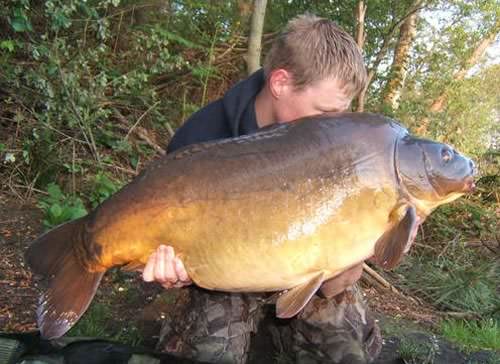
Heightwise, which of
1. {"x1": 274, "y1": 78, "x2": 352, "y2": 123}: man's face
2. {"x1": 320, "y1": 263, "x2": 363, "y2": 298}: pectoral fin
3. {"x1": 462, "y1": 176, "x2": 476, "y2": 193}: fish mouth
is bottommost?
{"x1": 320, "y1": 263, "x2": 363, "y2": 298}: pectoral fin

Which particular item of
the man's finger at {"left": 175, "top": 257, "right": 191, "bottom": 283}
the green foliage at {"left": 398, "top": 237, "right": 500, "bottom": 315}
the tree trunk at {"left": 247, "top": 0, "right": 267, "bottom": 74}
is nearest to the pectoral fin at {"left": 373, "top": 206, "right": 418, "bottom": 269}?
the man's finger at {"left": 175, "top": 257, "right": 191, "bottom": 283}

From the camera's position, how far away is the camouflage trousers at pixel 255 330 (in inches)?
75.0

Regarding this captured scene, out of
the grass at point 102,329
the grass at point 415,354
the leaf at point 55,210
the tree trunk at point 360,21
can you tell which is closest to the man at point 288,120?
the grass at point 415,354

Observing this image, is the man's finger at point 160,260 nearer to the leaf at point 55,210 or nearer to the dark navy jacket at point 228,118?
the dark navy jacket at point 228,118

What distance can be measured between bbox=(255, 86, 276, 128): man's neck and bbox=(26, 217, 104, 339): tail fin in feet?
2.44

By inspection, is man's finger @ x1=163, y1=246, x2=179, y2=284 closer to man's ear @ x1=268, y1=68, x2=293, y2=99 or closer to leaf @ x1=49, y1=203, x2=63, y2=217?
man's ear @ x1=268, y1=68, x2=293, y2=99

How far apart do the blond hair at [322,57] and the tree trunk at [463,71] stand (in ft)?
12.7

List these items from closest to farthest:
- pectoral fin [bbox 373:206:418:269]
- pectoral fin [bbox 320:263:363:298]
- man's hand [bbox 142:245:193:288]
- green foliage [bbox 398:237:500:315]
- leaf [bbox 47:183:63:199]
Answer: pectoral fin [bbox 373:206:418:269] → man's hand [bbox 142:245:193:288] → pectoral fin [bbox 320:263:363:298] → leaf [bbox 47:183:63:199] → green foliage [bbox 398:237:500:315]

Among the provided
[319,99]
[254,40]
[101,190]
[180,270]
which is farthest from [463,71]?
[180,270]

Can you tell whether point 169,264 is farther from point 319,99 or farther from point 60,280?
point 319,99

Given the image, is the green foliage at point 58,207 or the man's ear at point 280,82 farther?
the green foliage at point 58,207

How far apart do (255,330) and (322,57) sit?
102cm

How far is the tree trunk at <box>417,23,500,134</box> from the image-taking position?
5.55 m

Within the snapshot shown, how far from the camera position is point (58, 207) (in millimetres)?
2752
